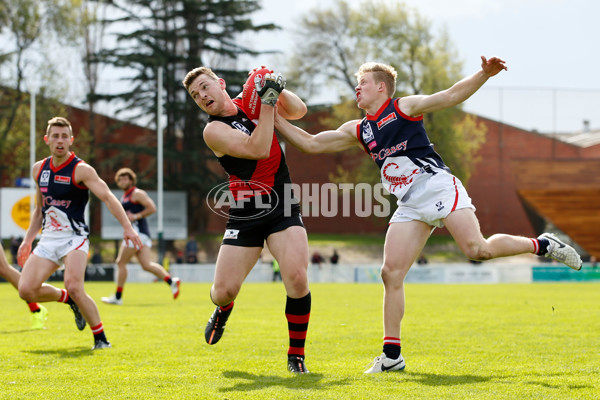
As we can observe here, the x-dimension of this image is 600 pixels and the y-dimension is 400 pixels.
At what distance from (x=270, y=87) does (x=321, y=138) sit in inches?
39.1

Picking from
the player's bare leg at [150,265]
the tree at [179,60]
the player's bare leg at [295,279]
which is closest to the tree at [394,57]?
the tree at [179,60]

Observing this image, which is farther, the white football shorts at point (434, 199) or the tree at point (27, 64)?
the tree at point (27, 64)

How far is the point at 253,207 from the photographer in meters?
5.95

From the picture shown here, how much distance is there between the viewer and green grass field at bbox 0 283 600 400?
16.1 ft

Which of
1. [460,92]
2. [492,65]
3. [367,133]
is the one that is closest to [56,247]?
[367,133]

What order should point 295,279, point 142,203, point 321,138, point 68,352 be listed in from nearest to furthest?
point 295,279
point 321,138
point 68,352
point 142,203

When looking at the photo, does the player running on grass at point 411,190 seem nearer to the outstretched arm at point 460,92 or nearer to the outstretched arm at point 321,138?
the outstretched arm at point 460,92

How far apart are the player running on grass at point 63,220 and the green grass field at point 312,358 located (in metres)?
0.55

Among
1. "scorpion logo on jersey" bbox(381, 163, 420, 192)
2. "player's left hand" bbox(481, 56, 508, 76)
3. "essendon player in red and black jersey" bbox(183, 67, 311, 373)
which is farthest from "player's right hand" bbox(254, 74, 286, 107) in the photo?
"player's left hand" bbox(481, 56, 508, 76)

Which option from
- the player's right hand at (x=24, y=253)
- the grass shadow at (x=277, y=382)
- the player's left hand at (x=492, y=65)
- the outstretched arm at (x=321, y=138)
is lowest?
the grass shadow at (x=277, y=382)

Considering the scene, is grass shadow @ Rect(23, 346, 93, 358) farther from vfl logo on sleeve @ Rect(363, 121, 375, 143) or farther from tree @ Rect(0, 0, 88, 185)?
tree @ Rect(0, 0, 88, 185)

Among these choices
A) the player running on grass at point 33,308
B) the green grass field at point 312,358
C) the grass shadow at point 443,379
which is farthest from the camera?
the player running on grass at point 33,308

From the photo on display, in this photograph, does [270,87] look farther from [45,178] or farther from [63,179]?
[45,178]

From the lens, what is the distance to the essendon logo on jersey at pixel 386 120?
6.01 meters
